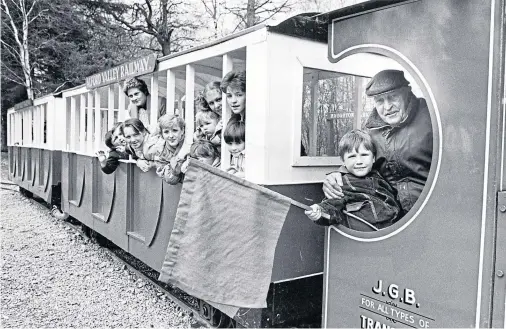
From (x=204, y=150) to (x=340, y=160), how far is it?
3.39 ft

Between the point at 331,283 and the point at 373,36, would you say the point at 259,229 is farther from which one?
the point at 373,36

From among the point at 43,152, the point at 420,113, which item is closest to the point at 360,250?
the point at 420,113

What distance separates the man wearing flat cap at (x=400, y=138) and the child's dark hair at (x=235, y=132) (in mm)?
845

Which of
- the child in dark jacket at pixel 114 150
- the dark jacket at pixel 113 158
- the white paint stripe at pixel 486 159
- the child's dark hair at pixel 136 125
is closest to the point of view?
the white paint stripe at pixel 486 159

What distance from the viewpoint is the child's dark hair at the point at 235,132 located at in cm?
342

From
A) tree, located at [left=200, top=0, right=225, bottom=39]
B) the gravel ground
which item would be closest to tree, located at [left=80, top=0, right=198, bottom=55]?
tree, located at [left=200, top=0, right=225, bottom=39]

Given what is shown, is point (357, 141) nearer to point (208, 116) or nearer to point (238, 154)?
point (238, 154)

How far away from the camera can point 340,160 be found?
369 cm

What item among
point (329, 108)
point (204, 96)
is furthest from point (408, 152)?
point (204, 96)

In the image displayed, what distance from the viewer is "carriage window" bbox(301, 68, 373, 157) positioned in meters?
3.56

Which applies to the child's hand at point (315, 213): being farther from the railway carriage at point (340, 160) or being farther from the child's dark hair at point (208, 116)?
the child's dark hair at point (208, 116)

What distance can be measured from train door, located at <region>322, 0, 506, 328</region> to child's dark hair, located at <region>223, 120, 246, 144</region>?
1.04m

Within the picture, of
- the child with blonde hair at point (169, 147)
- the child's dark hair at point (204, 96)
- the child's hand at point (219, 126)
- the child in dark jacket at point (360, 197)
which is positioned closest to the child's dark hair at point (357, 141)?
the child in dark jacket at point (360, 197)

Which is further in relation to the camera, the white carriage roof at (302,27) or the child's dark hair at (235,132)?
the child's dark hair at (235,132)
